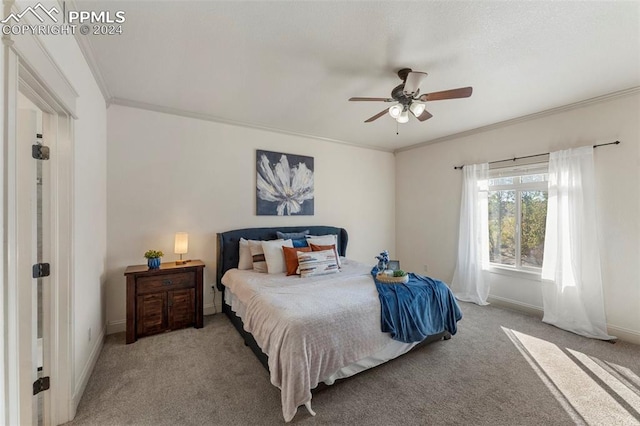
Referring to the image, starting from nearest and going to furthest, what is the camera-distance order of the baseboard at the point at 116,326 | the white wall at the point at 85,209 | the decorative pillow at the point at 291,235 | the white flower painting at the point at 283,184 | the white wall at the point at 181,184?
the white wall at the point at 85,209, the baseboard at the point at 116,326, the white wall at the point at 181,184, the decorative pillow at the point at 291,235, the white flower painting at the point at 283,184

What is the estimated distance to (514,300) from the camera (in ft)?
12.8

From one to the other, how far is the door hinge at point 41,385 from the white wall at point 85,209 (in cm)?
14

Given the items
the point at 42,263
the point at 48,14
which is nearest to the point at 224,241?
the point at 42,263

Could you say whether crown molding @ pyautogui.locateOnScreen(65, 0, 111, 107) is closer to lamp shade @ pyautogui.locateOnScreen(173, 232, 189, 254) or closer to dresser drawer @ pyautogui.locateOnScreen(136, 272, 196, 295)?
lamp shade @ pyautogui.locateOnScreen(173, 232, 189, 254)

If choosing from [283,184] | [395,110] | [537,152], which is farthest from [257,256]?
[537,152]

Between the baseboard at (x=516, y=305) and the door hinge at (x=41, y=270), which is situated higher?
the door hinge at (x=41, y=270)

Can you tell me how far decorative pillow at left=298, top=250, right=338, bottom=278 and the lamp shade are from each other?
1.41 meters

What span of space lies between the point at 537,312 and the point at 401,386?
2775 millimetres

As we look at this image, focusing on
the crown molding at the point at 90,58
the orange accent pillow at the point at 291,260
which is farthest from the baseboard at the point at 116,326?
the crown molding at the point at 90,58

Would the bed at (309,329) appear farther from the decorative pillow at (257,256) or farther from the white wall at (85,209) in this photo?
the white wall at (85,209)

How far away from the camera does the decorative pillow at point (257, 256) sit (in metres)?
3.45

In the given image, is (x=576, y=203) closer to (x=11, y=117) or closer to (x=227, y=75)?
(x=227, y=75)

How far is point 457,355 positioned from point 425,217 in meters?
2.89

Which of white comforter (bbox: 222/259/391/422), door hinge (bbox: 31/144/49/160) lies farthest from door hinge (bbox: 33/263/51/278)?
white comforter (bbox: 222/259/391/422)
